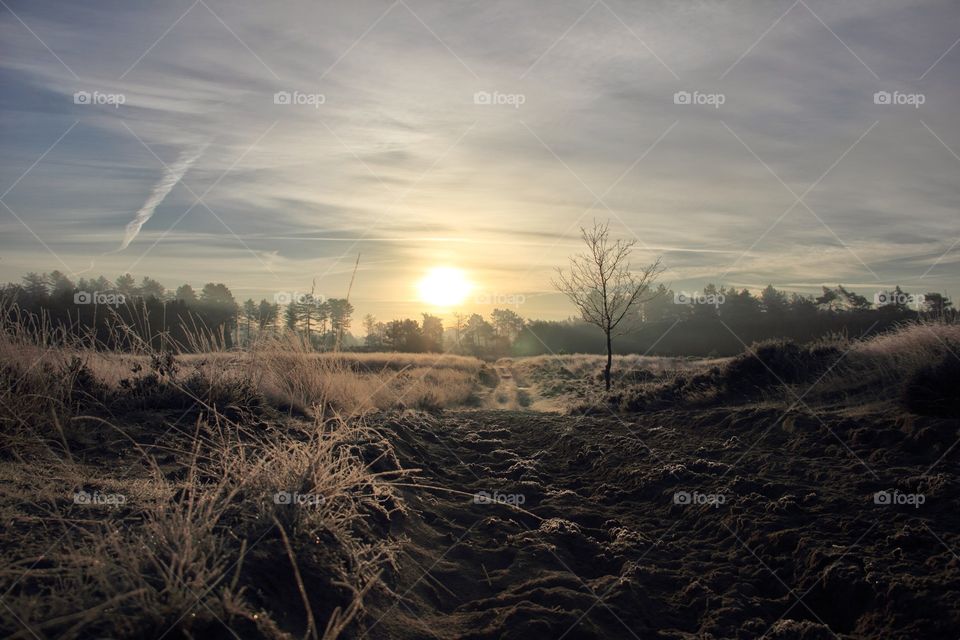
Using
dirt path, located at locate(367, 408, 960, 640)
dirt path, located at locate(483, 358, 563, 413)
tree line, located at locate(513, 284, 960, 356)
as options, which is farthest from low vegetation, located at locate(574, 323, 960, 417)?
tree line, located at locate(513, 284, 960, 356)

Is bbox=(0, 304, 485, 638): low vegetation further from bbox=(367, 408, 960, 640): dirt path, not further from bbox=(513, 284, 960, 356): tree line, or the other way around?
bbox=(513, 284, 960, 356): tree line

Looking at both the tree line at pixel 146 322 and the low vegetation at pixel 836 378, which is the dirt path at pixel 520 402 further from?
the tree line at pixel 146 322

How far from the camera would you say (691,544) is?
18.6 ft

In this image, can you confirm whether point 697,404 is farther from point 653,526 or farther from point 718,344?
point 718,344

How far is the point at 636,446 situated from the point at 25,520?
827cm

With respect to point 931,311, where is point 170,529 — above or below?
below

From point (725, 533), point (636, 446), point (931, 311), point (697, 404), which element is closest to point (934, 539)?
point (725, 533)

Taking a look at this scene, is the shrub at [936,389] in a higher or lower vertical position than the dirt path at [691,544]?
higher

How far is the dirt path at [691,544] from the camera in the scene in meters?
4.00

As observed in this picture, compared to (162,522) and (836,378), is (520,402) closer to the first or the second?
(836,378)

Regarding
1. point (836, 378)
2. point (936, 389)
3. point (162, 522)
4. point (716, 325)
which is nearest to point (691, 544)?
point (162, 522)

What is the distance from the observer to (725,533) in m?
5.71

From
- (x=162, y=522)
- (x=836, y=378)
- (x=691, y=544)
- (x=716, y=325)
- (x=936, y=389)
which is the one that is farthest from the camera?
(x=716, y=325)

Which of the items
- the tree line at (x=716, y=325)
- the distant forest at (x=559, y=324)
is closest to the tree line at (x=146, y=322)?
the distant forest at (x=559, y=324)
